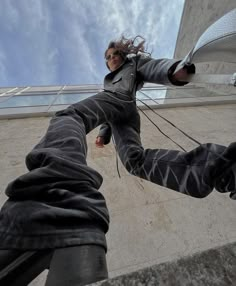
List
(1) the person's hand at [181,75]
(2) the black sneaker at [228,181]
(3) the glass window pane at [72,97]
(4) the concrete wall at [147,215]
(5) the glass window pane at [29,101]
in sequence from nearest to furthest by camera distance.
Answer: (2) the black sneaker at [228,181] < (1) the person's hand at [181,75] < (4) the concrete wall at [147,215] < (5) the glass window pane at [29,101] < (3) the glass window pane at [72,97]

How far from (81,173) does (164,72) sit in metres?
0.75

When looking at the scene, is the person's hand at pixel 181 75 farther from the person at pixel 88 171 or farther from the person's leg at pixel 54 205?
the person's leg at pixel 54 205

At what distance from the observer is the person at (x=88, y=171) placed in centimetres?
42

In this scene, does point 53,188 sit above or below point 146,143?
above

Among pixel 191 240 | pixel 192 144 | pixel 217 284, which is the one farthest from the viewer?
pixel 192 144

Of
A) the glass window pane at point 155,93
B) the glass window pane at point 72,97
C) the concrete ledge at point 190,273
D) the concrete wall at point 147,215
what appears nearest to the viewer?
the concrete ledge at point 190,273

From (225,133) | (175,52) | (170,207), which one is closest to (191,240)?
Answer: (170,207)

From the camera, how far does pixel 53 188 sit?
1.59 ft

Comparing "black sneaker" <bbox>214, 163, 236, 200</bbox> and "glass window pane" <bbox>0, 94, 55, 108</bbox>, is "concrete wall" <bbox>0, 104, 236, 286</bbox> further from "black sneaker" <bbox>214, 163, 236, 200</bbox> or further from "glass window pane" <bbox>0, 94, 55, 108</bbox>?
"glass window pane" <bbox>0, 94, 55, 108</bbox>

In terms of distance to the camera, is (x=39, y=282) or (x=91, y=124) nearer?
(x=91, y=124)

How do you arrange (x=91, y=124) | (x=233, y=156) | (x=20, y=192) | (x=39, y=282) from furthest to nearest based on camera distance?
(x=39, y=282) < (x=91, y=124) < (x=233, y=156) < (x=20, y=192)

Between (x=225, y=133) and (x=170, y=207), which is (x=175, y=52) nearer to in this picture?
(x=225, y=133)

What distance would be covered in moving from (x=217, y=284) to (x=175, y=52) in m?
8.32

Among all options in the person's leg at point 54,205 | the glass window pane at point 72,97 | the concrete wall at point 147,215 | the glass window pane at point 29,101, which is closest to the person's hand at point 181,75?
the person's leg at point 54,205
